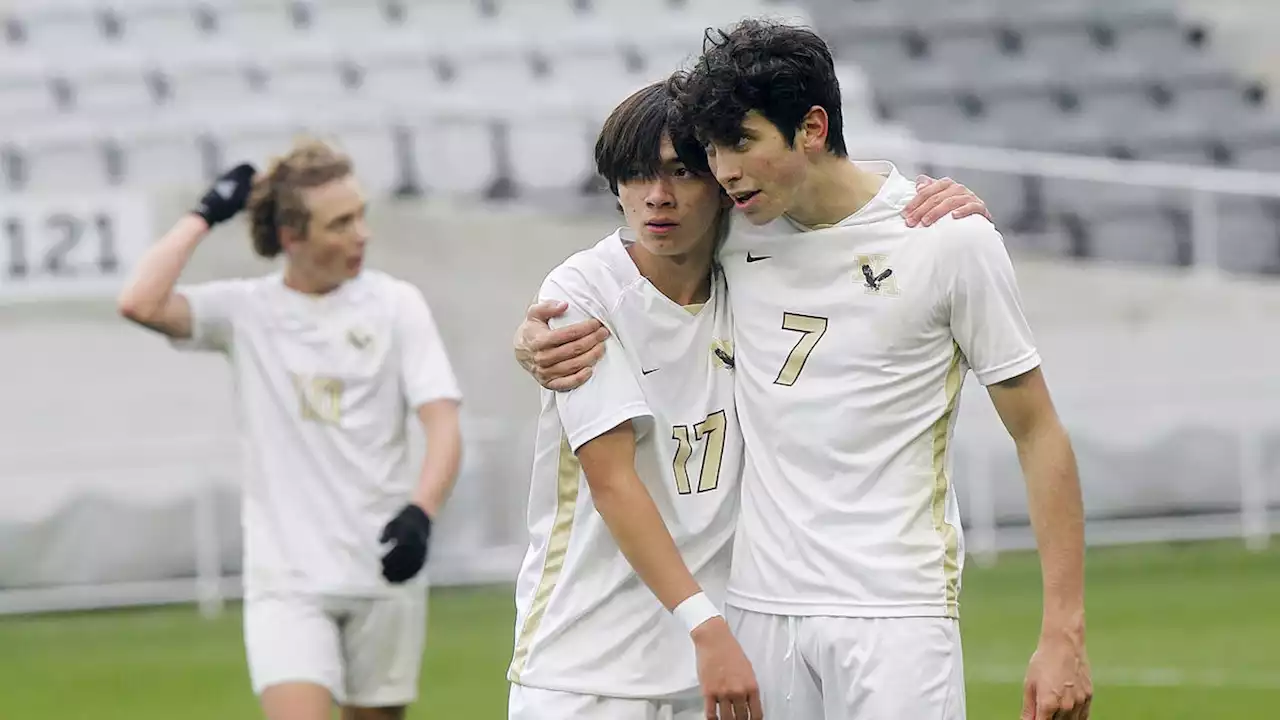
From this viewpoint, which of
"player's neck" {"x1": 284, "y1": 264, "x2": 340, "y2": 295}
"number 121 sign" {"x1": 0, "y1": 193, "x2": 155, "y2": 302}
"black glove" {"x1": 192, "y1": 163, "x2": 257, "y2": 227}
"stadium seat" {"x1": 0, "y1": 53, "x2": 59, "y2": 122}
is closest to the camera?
"player's neck" {"x1": 284, "y1": 264, "x2": 340, "y2": 295}

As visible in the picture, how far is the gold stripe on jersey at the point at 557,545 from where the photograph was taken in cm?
305

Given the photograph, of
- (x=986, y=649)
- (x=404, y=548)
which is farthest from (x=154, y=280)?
(x=986, y=649)

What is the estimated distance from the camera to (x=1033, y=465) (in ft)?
9.41

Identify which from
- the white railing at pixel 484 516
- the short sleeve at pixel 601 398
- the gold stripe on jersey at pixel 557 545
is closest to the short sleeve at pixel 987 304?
the short sleeve at pixel 601 398

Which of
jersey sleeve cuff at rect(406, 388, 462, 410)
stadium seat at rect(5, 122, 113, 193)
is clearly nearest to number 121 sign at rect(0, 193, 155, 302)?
stadium seat at rect(5, 122, 113, 193)

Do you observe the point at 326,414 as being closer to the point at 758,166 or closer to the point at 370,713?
the point at 370,713

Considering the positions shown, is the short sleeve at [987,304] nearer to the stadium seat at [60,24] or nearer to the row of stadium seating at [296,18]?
the row of stadium seating at [296,18]

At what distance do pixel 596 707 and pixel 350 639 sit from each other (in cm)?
173

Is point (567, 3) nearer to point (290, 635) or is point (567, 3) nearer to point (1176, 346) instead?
point (1176, 346)

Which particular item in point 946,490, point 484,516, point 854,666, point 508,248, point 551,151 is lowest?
point 484,516

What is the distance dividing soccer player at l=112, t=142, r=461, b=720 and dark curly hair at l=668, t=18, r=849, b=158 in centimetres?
188

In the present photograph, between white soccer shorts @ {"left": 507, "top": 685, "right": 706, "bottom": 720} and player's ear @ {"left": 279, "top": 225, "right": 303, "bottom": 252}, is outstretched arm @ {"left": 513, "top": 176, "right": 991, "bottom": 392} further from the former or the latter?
player's ear @ {"left": 279, "top": 225, "right": 303, "bottom": 252}

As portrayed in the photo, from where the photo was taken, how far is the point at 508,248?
37.3ft

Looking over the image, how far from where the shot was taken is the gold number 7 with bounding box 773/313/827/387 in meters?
2.92
